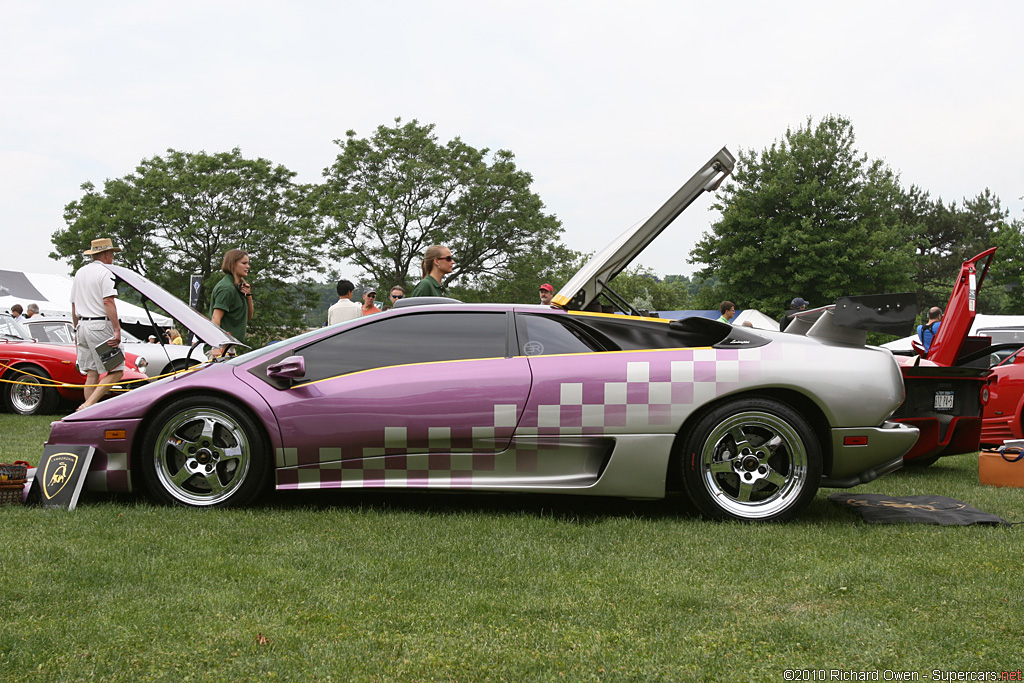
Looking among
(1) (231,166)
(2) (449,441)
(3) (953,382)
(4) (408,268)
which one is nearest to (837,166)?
(4) (408,268)

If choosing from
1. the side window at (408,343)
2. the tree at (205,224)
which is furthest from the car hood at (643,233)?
the tree at (205,224)

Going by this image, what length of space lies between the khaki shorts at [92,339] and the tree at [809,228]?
32189mm

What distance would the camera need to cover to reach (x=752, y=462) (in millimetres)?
4430

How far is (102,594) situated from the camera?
3035mm

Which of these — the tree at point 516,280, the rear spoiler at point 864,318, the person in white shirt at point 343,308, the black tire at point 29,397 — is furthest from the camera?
the tree at point 516,280

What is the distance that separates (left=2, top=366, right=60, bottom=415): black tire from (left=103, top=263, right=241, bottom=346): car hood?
19.1 feet

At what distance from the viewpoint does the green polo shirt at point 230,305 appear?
651 centimetres

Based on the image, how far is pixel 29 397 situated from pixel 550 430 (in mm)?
9066

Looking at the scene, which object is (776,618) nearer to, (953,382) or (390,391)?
(390,391)

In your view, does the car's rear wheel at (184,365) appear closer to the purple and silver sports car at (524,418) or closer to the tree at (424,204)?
the purple and silver sports car at (524,418)

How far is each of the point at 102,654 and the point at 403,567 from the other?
4.01ft

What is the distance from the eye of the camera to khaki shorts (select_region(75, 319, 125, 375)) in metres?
7.19

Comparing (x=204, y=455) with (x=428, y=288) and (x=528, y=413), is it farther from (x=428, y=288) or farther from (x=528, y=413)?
(x=428, y=288)

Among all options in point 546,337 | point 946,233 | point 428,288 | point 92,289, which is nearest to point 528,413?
point 546,337
